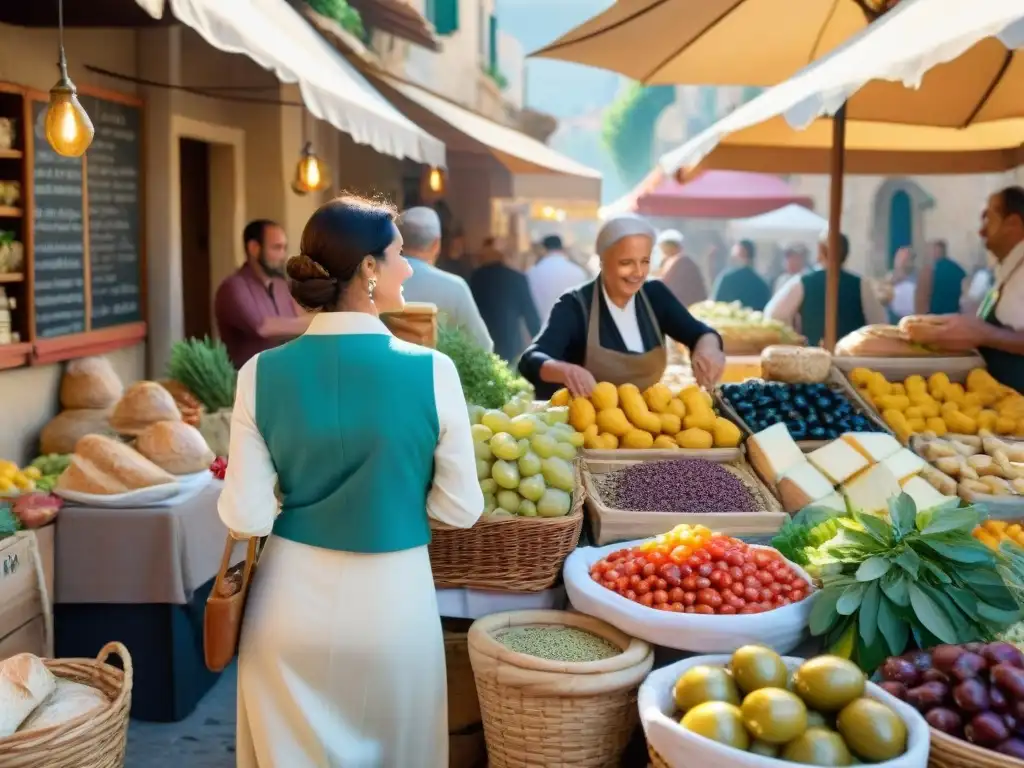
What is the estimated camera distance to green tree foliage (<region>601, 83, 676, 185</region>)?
5469 centimetres

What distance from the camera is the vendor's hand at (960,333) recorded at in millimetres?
5113

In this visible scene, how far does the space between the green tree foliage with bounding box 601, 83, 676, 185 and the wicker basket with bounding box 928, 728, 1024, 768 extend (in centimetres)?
5377

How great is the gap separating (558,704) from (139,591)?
7.70 ft

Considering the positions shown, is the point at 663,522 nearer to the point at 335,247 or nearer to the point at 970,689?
the point at 970,689

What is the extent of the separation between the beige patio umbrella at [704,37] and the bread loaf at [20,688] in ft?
16.4

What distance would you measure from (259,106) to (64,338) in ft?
12.2

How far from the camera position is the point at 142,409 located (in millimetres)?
5160

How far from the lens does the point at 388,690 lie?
274cm

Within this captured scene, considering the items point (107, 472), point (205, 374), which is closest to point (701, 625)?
point (107, 472)

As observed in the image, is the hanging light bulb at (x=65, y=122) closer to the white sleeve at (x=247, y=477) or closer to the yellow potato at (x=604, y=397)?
the white sleeve at (x=247, y=477)

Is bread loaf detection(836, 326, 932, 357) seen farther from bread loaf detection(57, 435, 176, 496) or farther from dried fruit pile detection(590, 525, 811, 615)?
bread loaf detection(57, 435, 176, 496)

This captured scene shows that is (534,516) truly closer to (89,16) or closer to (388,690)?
(388,690)

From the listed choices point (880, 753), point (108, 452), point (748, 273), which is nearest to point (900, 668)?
point (880, 753)

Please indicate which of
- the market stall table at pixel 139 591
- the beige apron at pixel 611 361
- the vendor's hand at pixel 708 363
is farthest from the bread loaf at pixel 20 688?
the vendor's hand at pixel 708 363
